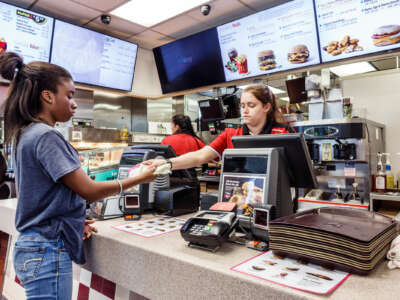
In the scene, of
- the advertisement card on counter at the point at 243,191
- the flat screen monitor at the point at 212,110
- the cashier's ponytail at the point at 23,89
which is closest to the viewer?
the cashier's ponytail at the point at 23,89

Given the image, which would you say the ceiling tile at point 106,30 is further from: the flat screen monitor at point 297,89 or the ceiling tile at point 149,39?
the flat screen monitor at point 297,89

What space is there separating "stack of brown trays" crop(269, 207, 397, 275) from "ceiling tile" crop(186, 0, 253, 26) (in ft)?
10.7

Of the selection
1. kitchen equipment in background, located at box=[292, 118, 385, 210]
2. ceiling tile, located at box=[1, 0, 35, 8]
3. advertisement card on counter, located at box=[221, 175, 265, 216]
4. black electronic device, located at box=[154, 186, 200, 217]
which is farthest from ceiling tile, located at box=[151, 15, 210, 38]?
advertisement card on counter, located at box=[221, 175, 265, 216]

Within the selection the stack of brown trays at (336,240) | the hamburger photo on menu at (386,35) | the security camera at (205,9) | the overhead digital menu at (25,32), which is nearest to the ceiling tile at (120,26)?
the overhead digital menu at (25,32)

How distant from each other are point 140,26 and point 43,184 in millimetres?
3637

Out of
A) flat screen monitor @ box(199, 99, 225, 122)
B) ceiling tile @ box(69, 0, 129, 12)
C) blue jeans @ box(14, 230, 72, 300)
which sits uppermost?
ceiling tile @ box(69, 0, 129, 12)

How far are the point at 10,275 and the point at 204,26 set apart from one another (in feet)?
12.1

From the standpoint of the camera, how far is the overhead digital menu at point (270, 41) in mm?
3311

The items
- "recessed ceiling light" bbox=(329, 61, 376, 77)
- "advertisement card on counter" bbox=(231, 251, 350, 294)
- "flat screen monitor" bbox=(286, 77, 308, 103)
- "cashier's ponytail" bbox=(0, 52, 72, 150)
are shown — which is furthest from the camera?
"recessed ceiling light" bbox=(329, 61, 376, 77)

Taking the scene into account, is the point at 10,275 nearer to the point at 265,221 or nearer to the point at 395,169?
the point at 265,221

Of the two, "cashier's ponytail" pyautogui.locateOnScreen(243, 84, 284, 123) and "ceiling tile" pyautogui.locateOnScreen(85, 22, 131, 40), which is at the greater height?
"ceiling tile" pyautogui.locateOnScreen(85, 22, 131, 40)

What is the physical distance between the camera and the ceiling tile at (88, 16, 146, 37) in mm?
4137

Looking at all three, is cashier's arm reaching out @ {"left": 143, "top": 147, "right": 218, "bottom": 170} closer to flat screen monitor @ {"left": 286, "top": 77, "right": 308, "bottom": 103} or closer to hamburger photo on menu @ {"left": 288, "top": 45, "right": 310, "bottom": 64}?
hamburger photo on menu @ {"left": 288, "top": 45, "right": 310, "bottom": 64}

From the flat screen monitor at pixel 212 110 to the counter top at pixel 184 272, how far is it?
3202 mm
